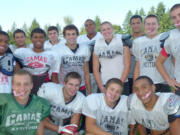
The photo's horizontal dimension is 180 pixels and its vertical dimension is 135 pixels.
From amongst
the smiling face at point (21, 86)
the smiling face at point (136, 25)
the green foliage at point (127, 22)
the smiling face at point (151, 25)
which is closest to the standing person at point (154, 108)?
the smiling face at point (151, 25)

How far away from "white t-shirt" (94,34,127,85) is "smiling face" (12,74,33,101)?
177cm

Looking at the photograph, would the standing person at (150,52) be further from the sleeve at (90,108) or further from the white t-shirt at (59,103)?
the white t-shirt at (59,103)

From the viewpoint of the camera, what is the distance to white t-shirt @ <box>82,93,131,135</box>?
12.6 feet

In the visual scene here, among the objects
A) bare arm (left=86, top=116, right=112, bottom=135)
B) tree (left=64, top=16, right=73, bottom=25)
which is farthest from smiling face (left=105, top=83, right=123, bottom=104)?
tree (left=64, top=16, right=73, bottom=25)

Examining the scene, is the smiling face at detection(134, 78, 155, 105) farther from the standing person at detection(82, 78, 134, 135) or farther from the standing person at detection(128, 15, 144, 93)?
the standing person at detection(128, 15, 144, 93)

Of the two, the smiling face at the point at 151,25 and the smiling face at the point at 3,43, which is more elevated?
the smiling face at the point at 151,25

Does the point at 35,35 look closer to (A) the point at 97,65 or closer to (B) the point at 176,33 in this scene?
(A) the point at 97,65

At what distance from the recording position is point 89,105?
388cm

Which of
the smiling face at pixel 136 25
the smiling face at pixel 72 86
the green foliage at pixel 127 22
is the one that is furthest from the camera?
the green foliage at pixel 127 22

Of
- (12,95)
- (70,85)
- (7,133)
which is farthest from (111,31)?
(7,133)

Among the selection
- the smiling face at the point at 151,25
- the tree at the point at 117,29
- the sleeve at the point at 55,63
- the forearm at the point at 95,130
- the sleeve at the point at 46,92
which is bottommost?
the forearm at the point at 95,130

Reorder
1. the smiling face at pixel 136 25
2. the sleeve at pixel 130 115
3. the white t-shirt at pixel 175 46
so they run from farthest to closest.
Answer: the smiling face at pixel 136 25, the sleeve at pixel 130 115, the white t-shirt at pixel 175 46

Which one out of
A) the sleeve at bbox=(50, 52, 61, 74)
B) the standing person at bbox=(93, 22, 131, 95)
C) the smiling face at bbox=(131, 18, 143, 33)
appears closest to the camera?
the standing person at bbox=(93, 22, 131, 95)

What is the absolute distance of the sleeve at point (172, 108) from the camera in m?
3.35
